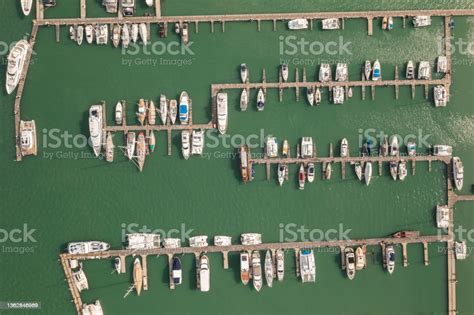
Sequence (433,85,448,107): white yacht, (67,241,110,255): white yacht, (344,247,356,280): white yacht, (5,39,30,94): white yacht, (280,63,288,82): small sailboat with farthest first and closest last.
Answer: (280,63,288,82): small sailboat < (433,85,448,107): white yacht < (344,247,356,280): white yacht < (67,241,110,255): white yacht < (5,39,30,94): white yacht

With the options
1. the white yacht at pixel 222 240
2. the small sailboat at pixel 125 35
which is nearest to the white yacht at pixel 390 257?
the white yacht at pixel 222 240

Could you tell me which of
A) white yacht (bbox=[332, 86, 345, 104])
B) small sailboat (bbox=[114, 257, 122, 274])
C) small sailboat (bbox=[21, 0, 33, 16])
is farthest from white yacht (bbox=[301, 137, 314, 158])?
small sailboat (bbox=[21, 0, 33, 16])

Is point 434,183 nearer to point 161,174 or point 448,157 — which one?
point 448,157

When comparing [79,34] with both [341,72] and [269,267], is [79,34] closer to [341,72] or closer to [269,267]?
[341,72]

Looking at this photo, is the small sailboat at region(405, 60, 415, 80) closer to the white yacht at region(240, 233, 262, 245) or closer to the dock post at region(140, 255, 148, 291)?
the white yacht at region(240, 233, 262, 245)

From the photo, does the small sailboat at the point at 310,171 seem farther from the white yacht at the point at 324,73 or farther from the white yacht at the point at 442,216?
the white yacht at the point at 442,216

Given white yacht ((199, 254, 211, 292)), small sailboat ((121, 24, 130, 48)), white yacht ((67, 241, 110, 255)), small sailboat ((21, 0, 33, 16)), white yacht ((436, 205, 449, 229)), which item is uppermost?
small sailboat ((21, 0, 33, 16))

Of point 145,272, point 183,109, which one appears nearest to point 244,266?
A: point 145,272
